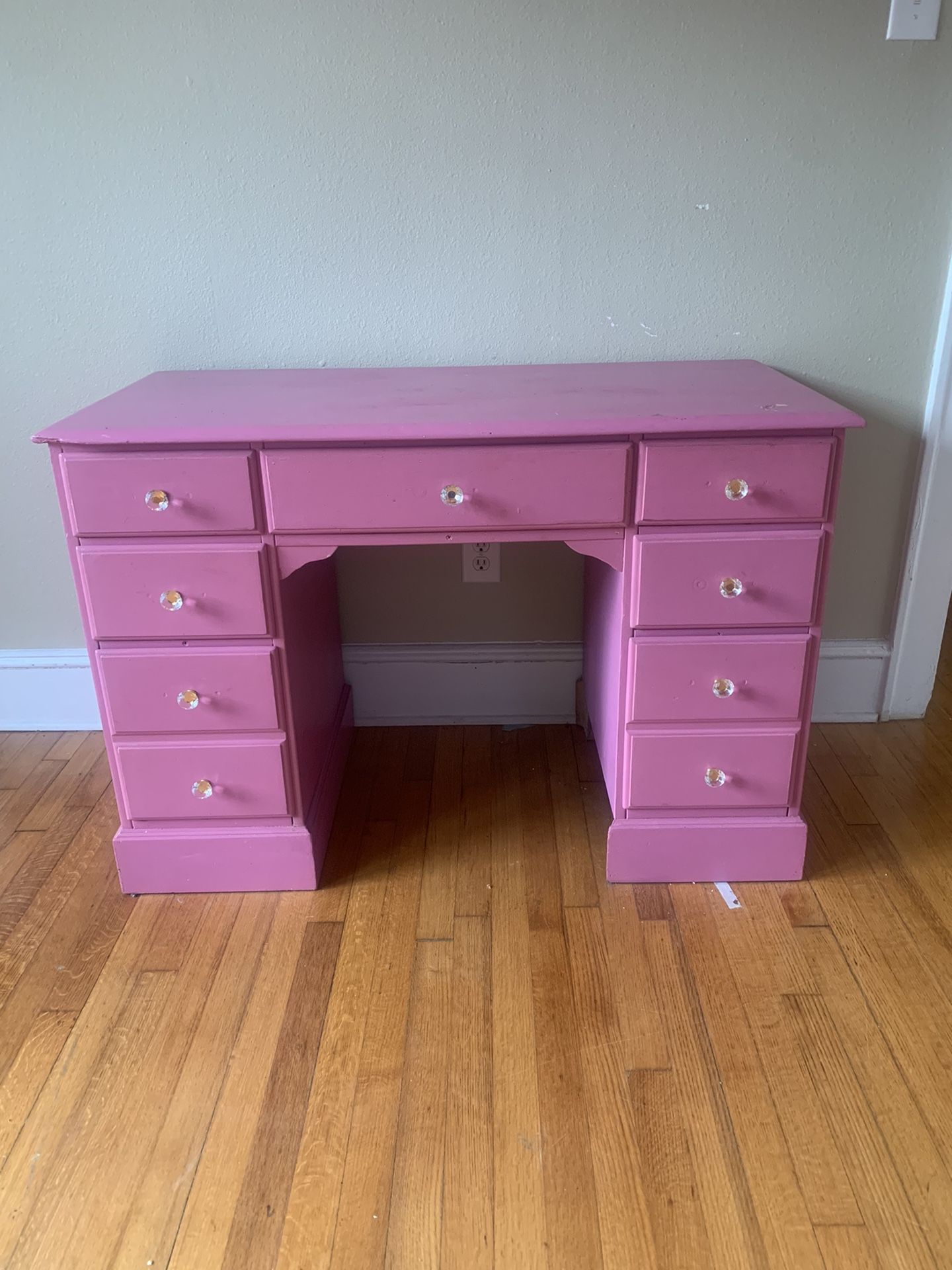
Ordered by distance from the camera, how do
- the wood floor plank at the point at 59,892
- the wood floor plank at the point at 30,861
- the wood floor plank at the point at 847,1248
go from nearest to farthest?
the wood floor plank at the point at 847,1248
the wood floor plank at the point at 59,892
the wood floor plank at the point at 30,861

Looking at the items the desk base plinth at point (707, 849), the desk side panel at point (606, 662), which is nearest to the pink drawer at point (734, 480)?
the desk side panel at point (606, 662)

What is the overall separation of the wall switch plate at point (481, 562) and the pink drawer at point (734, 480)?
62 cm

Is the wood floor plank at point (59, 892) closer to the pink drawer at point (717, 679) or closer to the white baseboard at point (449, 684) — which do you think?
the white baseboard at point (449, 684)

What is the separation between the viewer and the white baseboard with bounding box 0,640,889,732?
196 centimetres

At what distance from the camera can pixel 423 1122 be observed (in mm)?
1101

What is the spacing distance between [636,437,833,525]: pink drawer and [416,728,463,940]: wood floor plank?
2.27 ft

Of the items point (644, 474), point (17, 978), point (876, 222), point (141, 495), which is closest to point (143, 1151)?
point (17, 978)

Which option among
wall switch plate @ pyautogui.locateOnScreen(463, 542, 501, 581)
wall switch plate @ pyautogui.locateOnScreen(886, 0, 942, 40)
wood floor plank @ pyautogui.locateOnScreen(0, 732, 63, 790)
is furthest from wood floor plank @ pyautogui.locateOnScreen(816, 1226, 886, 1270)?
wall switch plate @ pyautogui.locateOnScreen(886, 0, 942, 40)

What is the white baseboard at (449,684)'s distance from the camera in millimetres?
1962

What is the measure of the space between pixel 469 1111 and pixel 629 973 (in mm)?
324

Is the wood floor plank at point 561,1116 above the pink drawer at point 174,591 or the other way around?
the other way around

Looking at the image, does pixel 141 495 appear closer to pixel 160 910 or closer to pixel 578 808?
pixel 160 910

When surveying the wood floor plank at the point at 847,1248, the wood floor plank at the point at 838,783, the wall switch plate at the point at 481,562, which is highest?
the wall switch plate at the point at 481,562

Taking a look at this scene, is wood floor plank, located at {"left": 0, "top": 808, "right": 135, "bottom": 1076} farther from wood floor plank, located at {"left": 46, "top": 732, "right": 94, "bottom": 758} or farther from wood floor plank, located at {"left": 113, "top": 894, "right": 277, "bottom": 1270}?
wood floor plank, located at {"left": 46, "top": 732, "right": 94, "bottom": 758}
